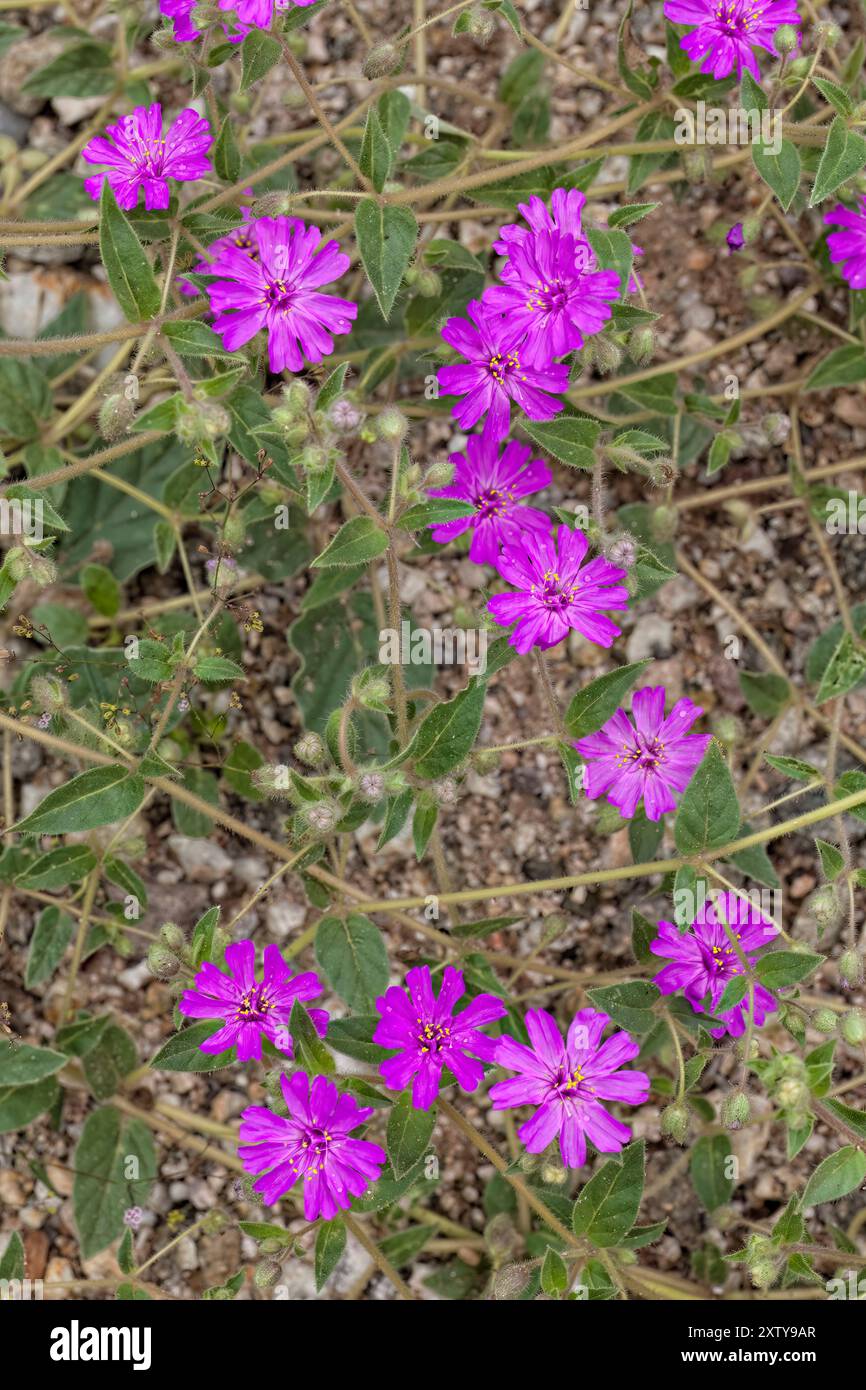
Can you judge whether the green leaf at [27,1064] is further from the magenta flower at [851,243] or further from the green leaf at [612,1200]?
the magenta flower at [851,243]

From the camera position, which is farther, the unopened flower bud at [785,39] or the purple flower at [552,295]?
the unopened flower bud at [785,39]

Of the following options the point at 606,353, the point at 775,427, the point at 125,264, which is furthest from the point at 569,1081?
the point at 125,264

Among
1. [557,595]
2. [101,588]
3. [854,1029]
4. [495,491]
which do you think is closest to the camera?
[854,1029]

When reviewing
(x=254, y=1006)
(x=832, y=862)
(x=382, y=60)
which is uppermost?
(x=382, y=60)

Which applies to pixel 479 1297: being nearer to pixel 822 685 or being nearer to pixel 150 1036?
pixel 150 1036

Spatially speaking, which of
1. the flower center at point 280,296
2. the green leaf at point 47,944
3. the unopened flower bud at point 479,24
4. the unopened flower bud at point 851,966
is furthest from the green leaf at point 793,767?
the green leaf at point 47,944

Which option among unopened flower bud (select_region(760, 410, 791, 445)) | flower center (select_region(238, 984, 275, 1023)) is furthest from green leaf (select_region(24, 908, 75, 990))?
unopened flower bud (select_region(760, 410, 791, 445))

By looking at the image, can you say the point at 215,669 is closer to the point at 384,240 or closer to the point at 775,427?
the point at 384,240
